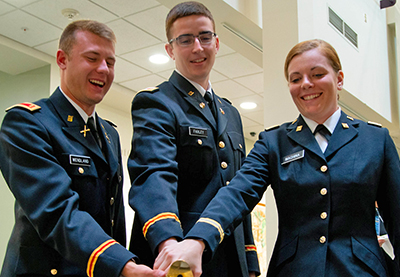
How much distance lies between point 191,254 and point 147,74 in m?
5.82

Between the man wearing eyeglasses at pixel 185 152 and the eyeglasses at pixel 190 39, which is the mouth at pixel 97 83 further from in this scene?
the eyeglasses at pixel 190 39

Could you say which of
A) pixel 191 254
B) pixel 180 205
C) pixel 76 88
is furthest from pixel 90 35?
pixel 191 254

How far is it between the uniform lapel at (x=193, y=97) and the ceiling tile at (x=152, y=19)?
10.9 feet

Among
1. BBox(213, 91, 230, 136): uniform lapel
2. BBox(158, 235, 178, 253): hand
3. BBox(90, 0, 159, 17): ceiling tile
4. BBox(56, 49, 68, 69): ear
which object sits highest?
BBox(90, 0, 159, 17): ceiling tile

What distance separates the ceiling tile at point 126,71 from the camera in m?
6.62

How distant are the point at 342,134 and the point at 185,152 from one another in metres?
0.59

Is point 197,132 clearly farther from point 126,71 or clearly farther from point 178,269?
point 126,71

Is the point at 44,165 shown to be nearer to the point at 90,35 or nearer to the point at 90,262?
the point at 90,262

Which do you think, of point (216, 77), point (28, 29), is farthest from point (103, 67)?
point (216, 77)

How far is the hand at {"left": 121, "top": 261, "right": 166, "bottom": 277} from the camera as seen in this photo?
1.40 meters

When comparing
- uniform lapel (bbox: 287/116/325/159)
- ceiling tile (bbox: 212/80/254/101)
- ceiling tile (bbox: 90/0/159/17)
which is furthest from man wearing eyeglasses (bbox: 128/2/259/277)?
ceiling tile (bbox: 212/80/254/101)

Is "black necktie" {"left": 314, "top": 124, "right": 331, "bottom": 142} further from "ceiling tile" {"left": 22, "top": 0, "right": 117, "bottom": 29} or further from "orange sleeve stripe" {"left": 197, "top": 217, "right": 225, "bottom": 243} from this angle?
"ceiling tile" {"left": 22, "top": 0, "right": 117, "bottom": 29}

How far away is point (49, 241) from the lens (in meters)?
1.58

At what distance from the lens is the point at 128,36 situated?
5785 mm
